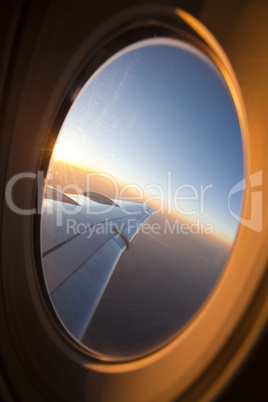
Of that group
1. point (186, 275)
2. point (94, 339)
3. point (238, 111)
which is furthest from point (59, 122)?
point (186, 275)

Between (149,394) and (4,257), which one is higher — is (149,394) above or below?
below

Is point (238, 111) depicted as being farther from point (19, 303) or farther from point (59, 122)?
point (19, 303)

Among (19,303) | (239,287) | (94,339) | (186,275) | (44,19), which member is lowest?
(186,275)

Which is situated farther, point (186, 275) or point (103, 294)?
point (186, 275)

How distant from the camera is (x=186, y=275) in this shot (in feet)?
9.20

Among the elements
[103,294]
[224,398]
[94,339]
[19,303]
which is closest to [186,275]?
[103,294]

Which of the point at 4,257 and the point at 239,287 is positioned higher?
the point at 4,257

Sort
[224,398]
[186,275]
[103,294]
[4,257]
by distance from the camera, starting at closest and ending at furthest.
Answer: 1. [224,398]
2. [4,257]
3. [103,294]
4. [186,275]

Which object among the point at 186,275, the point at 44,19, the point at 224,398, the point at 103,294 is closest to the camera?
the point at 224,398

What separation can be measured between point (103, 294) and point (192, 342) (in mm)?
970

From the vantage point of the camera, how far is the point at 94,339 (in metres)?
0.89

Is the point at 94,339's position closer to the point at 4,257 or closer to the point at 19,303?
the point at 19,303

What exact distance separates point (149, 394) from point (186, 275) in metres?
2.49

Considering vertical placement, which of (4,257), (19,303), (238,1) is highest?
(238,1)
